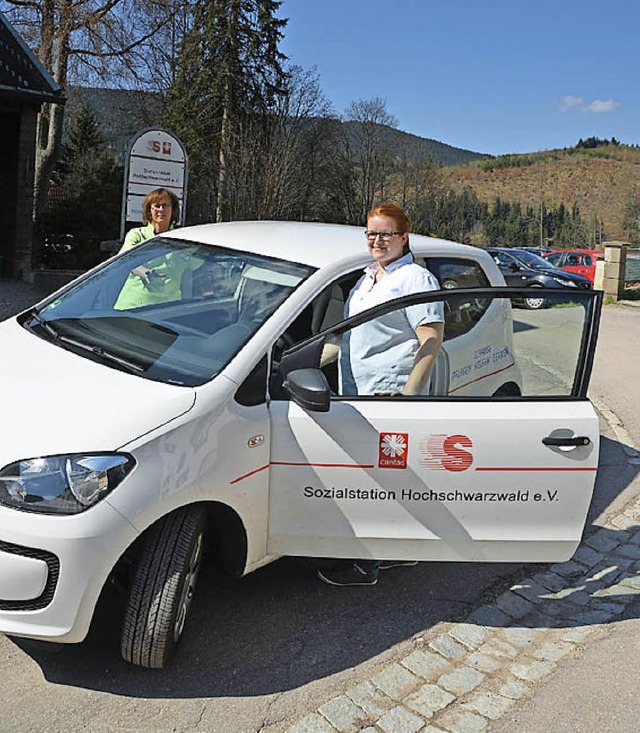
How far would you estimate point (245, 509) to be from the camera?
138 inches

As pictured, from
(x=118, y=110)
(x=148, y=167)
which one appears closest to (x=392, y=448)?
(x=148, y=167)

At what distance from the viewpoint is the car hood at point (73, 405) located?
302cm

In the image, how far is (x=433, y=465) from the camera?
367 centimetres

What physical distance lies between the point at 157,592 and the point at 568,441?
1886 mm

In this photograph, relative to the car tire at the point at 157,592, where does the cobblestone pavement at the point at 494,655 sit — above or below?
below

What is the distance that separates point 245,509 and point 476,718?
125cm

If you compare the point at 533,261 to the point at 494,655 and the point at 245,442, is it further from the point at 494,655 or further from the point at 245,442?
the point at 245,442

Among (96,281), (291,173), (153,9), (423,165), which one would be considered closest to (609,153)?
(423,165)

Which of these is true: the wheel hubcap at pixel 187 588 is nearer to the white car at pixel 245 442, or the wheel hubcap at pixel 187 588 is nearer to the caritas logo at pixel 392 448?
the white car at pixel 245 442

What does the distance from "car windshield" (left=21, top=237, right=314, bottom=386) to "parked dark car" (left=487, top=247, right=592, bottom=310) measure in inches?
760

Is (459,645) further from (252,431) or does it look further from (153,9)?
(153,9)

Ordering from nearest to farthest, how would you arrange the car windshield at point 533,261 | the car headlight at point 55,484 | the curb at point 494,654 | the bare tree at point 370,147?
the car headlight at point 55,484, the curb at point 494,654, the car windshield at point 533,261, the bare tree at point 370,147

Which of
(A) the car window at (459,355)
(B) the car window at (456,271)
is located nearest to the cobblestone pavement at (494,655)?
(A) the car window at (459,355)

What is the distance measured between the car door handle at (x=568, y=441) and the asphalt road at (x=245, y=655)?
1.08 m
